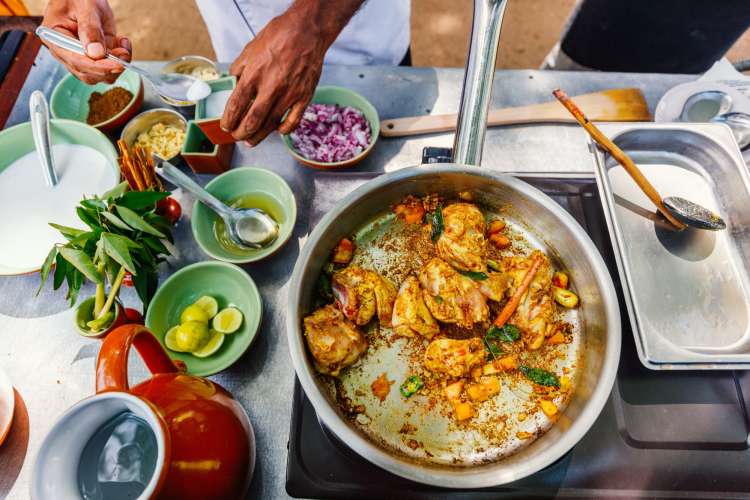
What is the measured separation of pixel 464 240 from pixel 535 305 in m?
0.31

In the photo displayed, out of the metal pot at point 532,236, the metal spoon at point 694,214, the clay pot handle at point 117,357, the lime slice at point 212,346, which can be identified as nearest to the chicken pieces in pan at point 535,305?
the metal pot at point 532,236

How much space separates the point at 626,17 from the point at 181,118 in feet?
7.96

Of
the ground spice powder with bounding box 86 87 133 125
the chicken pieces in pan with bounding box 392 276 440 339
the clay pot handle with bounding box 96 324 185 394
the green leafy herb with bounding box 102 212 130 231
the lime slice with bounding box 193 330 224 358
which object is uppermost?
the ground spice powder with bounding box 86 87 133 125

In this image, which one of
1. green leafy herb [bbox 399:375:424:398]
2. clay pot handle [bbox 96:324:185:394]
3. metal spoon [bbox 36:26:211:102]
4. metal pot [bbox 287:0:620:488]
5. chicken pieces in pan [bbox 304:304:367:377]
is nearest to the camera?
clay pot handle [bbox 96:324:185:394]

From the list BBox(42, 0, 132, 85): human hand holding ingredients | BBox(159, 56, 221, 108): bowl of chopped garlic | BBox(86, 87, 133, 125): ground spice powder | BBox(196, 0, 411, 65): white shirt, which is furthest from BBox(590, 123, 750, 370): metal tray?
BBox(86, 87, 133, 125): ground spice powder

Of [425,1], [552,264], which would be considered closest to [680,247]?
[552,264]

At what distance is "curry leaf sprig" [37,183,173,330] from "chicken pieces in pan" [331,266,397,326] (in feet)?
2.16

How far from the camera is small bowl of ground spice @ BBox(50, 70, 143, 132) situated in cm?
182

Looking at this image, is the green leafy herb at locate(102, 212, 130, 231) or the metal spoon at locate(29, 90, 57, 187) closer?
the green leafy herb at locate(102, 212, 130, 231)

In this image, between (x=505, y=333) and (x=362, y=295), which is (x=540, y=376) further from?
(x=362, y=295)

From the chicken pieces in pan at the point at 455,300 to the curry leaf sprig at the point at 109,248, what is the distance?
0.95 metres

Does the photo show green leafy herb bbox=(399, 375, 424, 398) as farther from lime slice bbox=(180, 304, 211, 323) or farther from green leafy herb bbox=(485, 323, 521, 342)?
lime slice bbox=(180, 304, 211, 323)

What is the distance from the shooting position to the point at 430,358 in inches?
51.7

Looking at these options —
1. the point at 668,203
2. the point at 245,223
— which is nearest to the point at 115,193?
the point at 245,223
